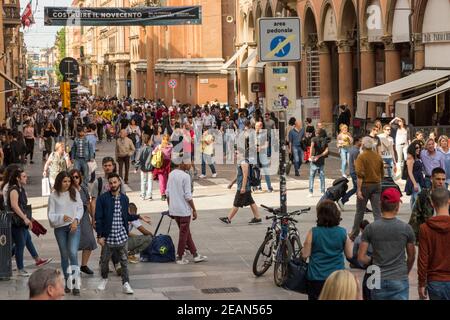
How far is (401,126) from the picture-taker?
89.9ft

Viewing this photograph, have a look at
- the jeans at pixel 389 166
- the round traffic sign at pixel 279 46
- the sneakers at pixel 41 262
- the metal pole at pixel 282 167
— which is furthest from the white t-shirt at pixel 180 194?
the jeans at pixel 389 166

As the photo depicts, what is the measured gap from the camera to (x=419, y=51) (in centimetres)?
3406

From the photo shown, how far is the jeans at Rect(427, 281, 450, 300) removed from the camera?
927 cm

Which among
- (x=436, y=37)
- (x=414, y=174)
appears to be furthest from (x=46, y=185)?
(x=436, y=37)

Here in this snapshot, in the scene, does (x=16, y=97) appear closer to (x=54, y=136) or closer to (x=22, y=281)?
(x=54, y=136)

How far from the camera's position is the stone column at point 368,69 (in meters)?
39.0

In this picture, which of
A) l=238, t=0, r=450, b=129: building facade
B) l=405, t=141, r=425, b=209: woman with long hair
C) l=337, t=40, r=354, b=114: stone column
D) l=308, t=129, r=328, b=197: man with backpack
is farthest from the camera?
l=337, t=40, r=354, b=114: stone column

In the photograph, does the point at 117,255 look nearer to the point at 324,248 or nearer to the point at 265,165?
the point at 324,248

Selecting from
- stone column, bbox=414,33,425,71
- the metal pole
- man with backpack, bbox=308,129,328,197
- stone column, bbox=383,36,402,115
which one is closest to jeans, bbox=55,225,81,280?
the metal pole

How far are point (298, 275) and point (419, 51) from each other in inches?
954

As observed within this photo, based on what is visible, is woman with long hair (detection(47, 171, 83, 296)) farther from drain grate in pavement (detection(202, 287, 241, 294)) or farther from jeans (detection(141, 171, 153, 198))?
jeans (detection(141, 171, 153, 198))
